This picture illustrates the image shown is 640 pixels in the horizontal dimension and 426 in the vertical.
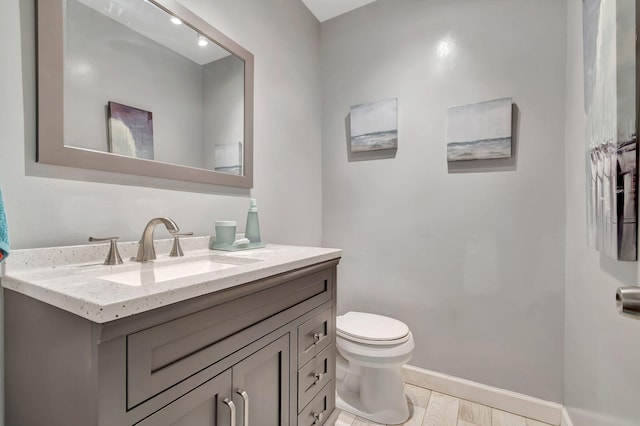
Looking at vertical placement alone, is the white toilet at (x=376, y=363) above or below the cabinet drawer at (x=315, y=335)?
below

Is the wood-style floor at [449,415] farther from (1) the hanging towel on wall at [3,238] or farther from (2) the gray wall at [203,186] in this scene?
(1) the hanging towel on wall at [3,238]

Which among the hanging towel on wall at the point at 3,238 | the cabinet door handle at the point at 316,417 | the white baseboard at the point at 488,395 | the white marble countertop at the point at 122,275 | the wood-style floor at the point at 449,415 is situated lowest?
the wood-style floor at the point at 449,415

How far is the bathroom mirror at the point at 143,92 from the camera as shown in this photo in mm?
849

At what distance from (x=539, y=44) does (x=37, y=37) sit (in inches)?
83.9

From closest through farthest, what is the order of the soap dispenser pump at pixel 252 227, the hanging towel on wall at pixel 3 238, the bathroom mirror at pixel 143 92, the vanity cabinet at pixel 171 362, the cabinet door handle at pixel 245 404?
the vanity cabinet at pixel 171 362 < the hanging towel on wall at pixel 3 238 < the cabinet door handle at pixel 245 404 < the bathroom mirror at pixel 143 92 < the soap dispenser pump at pixel 252 227

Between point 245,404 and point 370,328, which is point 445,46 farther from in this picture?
point 245,404

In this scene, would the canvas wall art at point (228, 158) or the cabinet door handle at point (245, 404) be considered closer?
the cabinet door handle at point (245, 404)

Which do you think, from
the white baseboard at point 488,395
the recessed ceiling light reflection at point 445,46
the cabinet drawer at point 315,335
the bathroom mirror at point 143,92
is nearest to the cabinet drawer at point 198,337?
the cabinet drawer at point 315,335

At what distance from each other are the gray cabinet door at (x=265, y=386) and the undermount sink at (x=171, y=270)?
11.1 inches

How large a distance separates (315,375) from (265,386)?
12.2 inches

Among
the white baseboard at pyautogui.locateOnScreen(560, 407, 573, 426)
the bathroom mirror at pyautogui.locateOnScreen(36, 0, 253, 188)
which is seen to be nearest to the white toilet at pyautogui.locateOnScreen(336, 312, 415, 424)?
the white baseboard at pyautogui.locateOnScreen(560, 407, 573, 426)

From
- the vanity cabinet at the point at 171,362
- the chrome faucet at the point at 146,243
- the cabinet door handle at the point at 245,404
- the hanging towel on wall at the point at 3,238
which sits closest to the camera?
the vanity cabinet at the point at 171,362

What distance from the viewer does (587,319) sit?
3.72 ft

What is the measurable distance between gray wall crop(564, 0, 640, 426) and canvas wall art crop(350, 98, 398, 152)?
2.92ft
